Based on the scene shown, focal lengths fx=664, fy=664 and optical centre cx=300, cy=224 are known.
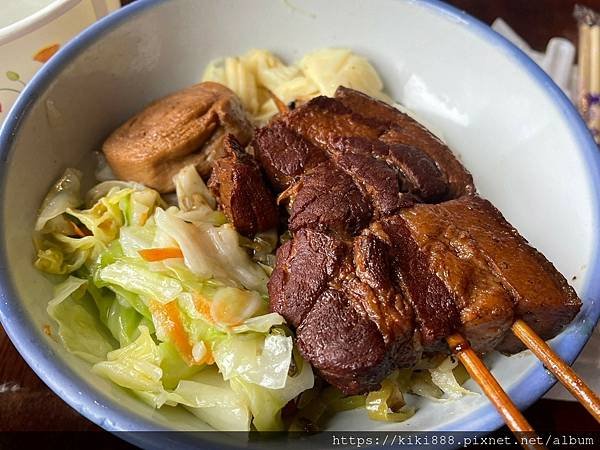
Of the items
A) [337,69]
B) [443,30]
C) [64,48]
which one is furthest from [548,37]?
[64,48]

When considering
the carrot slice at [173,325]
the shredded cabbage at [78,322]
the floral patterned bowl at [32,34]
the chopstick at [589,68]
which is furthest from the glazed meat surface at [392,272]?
the chopstick at [589,68]

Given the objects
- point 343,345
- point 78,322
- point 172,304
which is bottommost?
point 78,322

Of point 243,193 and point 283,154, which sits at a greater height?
point 283,154

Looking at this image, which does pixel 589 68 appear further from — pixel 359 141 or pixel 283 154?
pixel 283 154

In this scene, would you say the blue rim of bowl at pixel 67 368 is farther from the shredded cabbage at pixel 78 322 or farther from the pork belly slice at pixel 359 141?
the pork belly slice at pixel 359 141

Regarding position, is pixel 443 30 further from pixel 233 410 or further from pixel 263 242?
pixel 233 410

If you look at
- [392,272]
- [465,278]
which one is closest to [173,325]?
[392,272]
